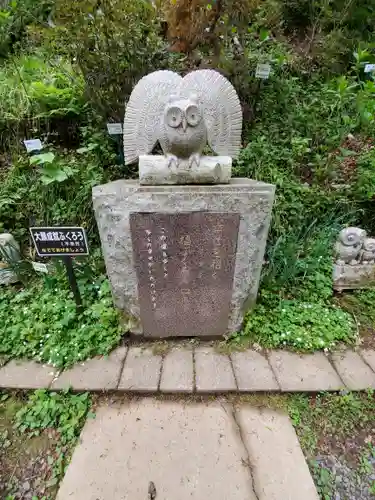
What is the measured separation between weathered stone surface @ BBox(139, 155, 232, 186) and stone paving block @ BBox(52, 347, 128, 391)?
1.22 metres

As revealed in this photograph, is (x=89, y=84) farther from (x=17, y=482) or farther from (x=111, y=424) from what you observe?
(x=17, y=482)

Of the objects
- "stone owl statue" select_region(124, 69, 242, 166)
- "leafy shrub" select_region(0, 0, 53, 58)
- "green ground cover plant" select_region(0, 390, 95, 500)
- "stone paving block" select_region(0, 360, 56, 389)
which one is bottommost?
"green ground cover plant" select_region(0, 390, 95, 500)

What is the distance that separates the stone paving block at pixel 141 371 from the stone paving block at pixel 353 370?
1222 millimetres

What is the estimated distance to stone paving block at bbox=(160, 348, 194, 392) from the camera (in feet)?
5.70

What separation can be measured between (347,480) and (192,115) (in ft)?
6.62

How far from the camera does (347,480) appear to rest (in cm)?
140

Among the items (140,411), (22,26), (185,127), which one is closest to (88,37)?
(185,127)

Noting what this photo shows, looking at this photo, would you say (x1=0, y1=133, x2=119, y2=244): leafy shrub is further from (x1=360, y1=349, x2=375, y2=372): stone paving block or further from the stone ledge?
(x1=360, y1=349, x2=375, y2=372): stone paving block

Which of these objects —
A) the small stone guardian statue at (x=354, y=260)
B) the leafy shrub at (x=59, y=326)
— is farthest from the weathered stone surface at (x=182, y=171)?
the small stone guardian statue at (x=354, y=260)

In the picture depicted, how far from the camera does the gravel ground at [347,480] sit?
1.35 metres

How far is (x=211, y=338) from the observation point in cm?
207

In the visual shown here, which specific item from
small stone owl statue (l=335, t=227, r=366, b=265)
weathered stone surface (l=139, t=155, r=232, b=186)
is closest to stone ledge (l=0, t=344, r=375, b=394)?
small stone owl statue (l=335, t=227, r=366, b=265)

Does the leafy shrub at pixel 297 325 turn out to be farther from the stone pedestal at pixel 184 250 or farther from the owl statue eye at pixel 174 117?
the owl statue eye at pixel 174 117

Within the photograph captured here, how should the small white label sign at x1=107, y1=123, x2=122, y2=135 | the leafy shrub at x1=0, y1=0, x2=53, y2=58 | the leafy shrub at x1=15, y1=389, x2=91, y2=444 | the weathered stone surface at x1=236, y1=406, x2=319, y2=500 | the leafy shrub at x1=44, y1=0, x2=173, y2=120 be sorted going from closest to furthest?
the weathered stone surface at x1=236, y1=406, x2=319, y2=500 → the leafy shrub at x1=15, y1=389, x2=91, y2=444 → the leafy shrub at x1=44, y1=0, x2=173, y2=120 → the small white label sign at x1=107, y1=123, x2=122, y2=135 → the leafy shrub at x1=0, y1=0, x2=53, y2=58
